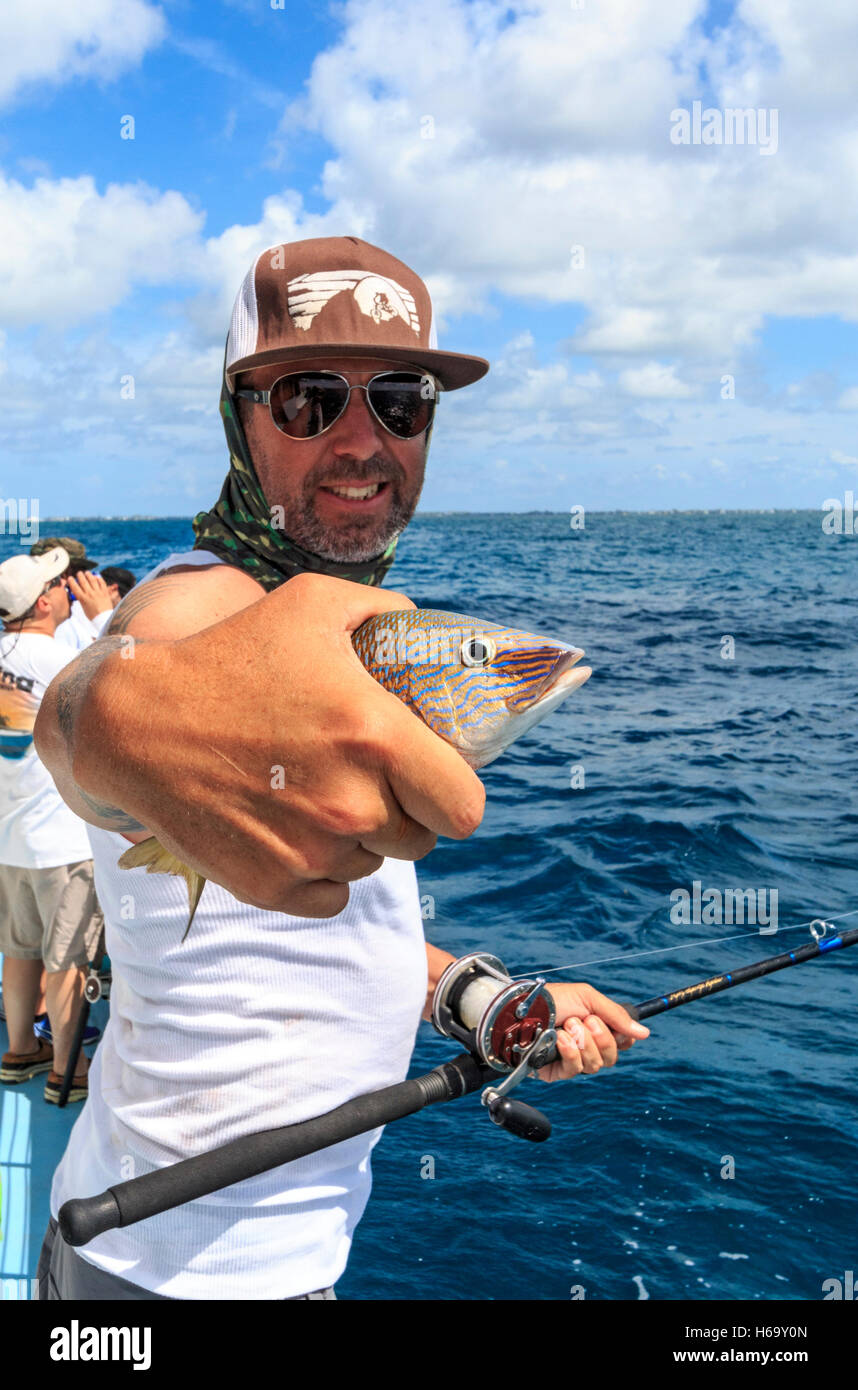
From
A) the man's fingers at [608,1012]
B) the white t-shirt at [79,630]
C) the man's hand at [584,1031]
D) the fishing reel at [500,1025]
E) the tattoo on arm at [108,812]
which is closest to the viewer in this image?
the tattoo on arm at [108,812]

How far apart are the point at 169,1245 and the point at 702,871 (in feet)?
31.0

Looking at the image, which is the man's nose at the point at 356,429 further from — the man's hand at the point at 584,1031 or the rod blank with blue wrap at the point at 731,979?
the rod blank with blue wrap at the point at 731,979

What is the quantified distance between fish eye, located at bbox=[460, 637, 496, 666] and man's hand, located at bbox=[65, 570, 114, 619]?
5.43 m

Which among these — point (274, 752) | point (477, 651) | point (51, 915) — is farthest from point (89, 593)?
point (274, 752)

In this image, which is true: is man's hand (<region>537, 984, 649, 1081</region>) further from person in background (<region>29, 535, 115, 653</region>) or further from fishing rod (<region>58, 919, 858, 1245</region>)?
person in background (<region>29, 535, 115, 653</region>)

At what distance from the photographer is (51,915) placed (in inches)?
213

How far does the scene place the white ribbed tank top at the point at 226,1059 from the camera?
6.48 ft

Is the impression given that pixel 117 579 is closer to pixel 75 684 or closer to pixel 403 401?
pixel 403 401

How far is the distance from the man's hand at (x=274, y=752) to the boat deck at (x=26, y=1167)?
12.7 feet

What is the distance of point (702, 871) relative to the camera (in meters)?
10.8

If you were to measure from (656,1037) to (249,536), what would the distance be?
21.2 feet

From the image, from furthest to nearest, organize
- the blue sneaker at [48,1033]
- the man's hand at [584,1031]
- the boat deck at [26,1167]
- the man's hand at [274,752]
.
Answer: the blue sneaker at [48,1033] → the boat deck at [26,1167] → the man's hand at [584,1031] → the man's hand at [274,752]

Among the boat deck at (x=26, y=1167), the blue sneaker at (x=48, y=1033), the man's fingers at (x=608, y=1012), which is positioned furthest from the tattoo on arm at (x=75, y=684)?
the blue sneaker at (x=48, y=1033)
